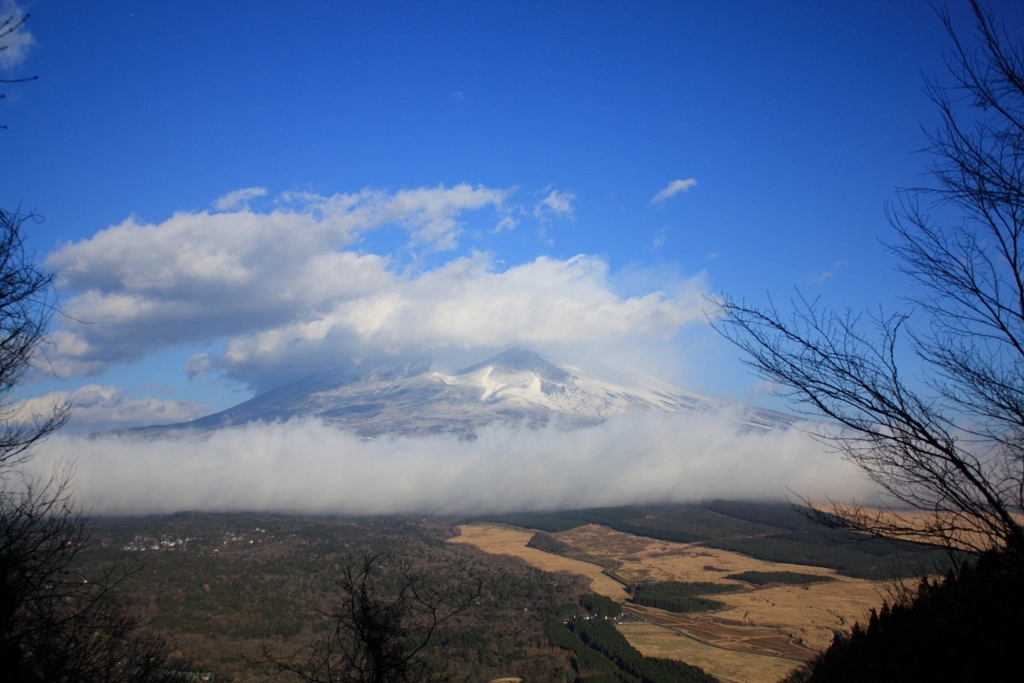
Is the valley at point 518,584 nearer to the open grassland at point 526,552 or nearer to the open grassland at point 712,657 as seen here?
the open grassland at point 712,657

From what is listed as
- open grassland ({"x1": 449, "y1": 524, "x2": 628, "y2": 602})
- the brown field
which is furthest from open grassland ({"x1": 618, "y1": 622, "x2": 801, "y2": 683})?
open grassland ({"x1": 449, "y1": 524, "x2": 628, "y2": 602})

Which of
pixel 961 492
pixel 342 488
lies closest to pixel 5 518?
pixel 961 492

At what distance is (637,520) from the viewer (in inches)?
4646

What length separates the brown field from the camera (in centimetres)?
3972

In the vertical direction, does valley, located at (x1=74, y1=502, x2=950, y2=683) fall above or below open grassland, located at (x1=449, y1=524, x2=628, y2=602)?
above

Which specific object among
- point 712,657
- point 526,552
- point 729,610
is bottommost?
point 526,552

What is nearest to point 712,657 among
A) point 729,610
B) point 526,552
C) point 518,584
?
point 729,610

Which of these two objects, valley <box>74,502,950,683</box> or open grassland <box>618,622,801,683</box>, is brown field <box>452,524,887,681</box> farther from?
valley <box>74,502,950,683</box>

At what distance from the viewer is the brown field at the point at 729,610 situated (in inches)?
1564

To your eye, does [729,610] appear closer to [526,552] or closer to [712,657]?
[712,657]

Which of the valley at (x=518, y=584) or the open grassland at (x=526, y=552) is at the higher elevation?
the valley at (x=518, y=584)

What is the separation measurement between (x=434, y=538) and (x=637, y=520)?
46442 millimetres

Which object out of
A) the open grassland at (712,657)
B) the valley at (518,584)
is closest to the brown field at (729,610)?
the open grassland at (712,657)

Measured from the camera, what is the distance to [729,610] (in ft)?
177
